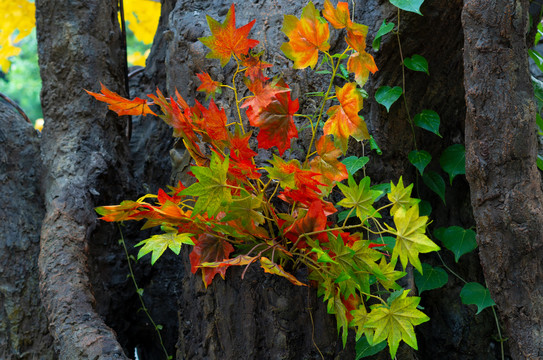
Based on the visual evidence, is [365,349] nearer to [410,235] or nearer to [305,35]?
[410,235]

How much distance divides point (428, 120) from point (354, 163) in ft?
0.80

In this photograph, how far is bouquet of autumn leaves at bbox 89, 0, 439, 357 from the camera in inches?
33.9

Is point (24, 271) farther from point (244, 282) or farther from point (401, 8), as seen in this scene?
point (401, 8)

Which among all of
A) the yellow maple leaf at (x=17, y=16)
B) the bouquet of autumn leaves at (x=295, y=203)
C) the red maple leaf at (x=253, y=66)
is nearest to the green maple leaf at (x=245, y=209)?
the bouquet of autumn leaves at (x=295, y=203)

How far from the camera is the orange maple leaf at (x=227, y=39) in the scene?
94 centimetres

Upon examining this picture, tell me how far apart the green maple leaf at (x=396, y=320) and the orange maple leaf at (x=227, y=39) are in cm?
54

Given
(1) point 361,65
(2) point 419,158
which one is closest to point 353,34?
(1) point 361,65

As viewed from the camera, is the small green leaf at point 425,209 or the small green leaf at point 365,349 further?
the small green leaf at point 425,209

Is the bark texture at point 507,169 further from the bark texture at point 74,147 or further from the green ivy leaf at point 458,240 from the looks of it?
the bark texture at point 74,147

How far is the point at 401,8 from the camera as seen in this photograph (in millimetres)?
1024

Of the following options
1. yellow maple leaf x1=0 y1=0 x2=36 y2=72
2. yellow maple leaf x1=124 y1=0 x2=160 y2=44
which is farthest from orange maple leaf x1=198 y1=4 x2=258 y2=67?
yellow maple leaf x1=124 y1=0 x2=160 y2=44

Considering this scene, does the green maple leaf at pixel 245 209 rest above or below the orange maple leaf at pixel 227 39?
below

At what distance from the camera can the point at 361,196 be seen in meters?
0.92

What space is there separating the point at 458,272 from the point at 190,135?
2.57 ft
